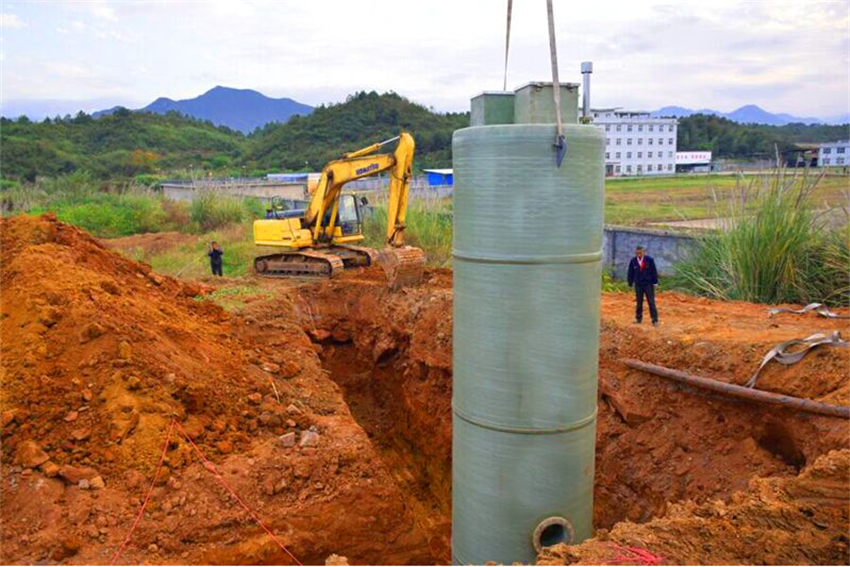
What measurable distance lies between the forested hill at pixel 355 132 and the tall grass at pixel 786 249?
1567 inches

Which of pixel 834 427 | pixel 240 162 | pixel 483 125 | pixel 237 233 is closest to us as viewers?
pixel 483 125

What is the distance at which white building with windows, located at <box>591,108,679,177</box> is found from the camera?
7812 cm

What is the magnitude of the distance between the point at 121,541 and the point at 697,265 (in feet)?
34.4

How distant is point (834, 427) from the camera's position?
5492mm

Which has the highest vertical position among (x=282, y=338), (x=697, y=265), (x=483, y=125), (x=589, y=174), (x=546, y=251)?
(x=483, y=125)

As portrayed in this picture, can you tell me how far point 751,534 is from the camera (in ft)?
12.3

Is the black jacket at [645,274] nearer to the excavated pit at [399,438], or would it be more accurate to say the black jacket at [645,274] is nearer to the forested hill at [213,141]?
the excavated pit at [399,438]

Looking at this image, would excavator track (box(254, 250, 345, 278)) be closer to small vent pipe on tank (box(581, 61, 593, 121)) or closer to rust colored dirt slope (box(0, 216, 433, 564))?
rust colored dirt slope (box(0, 216, 433, 564))

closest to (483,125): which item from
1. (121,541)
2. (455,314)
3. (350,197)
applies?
(455,314)

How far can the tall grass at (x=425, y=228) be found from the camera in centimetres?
1681

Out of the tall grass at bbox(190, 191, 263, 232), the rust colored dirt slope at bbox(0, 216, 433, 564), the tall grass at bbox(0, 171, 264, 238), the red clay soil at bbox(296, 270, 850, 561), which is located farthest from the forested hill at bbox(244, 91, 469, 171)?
the rust colored dirt slope at bbox(0, 216, 433, 564)

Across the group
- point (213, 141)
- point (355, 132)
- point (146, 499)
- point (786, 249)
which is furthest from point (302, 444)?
point (213, 141)

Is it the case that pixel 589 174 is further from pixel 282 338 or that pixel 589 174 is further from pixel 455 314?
pixel 282 338

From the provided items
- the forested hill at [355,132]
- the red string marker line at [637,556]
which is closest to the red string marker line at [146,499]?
the red string marker line at [637,556]
